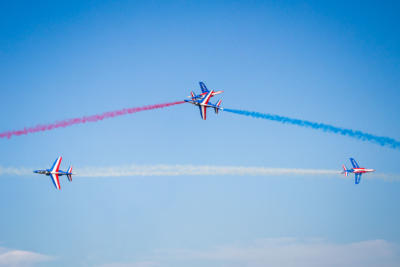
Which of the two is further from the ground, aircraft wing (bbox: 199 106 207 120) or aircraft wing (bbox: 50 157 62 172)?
aircraft wing (bbox: 199 106 207 120)

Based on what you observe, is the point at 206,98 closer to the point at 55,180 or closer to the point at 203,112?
the point at 203,112

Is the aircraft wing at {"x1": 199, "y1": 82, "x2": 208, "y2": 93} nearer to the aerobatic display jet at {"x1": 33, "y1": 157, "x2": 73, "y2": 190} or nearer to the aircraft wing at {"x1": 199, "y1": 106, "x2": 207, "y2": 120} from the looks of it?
the aircraft wing at {"x1": 199, "y1": 106, "x2": 207, "y2": 120}

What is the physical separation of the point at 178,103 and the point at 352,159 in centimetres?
5770

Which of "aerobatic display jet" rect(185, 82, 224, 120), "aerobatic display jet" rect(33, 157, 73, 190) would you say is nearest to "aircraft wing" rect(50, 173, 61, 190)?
"aerobatic display jet" rect(33, 157, 73, 190)

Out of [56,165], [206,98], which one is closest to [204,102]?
[206,98]

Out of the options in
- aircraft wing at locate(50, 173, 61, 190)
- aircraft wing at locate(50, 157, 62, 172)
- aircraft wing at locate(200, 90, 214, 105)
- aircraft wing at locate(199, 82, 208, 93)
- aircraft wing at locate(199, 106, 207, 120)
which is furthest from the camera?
aircraft wing at locate(199, 82, 208, 93)

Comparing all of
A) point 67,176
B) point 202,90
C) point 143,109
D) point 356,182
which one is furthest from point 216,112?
point 356,182

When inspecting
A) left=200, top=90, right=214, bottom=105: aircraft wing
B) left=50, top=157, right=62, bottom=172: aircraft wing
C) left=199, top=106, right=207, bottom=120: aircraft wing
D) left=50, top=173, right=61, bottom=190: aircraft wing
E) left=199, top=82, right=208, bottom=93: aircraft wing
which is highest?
left=199, top=82, right=208, bottom=93: aircraft wing

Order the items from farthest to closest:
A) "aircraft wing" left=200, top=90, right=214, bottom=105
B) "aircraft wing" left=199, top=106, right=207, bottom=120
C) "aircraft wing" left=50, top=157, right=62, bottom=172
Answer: "aircraft wing" left=50, top=157, right=62, bottom=172
"aircraft wing" left=200, top=90, right=214, bottom=105
"aircraft wing" left=199, top=106, right=207, bottom=120

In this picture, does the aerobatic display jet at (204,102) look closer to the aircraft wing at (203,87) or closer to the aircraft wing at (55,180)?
the aircraft wing at (203,87)

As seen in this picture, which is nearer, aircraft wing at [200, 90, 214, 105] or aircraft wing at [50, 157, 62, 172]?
aircraft wing at [200, 90, 214, 105]

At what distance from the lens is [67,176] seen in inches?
4439

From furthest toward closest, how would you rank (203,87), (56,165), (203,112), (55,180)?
(203,87) < (56,165) < (55,180) < (203,112)

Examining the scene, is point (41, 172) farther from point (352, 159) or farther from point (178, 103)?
point (352, 159)
